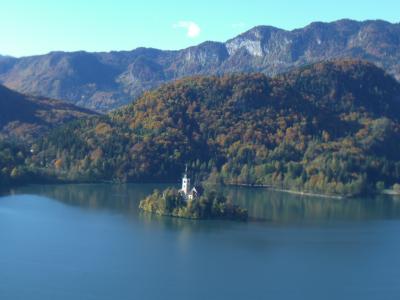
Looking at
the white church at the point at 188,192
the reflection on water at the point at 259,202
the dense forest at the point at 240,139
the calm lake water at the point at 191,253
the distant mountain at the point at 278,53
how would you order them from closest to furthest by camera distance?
the calm lake water at the point at 191,253 < the white church at the point at 188,192 < the reflection on water at the point at 259,202 < the dense forest at the point at 240,139 < the distant mountain at the point at 278,53

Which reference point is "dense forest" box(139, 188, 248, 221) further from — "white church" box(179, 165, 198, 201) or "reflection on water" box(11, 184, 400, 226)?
"reflection on water" box(11, 184, 400, 226)

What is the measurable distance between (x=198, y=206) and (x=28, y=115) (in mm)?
64835

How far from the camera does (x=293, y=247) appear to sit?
37.8 m

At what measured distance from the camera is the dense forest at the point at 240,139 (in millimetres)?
66750

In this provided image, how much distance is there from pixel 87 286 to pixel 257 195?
31.6 metres

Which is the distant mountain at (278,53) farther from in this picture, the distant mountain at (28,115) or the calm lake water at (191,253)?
the calm lake water at (191,253)

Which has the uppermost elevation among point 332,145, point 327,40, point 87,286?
point 327,40

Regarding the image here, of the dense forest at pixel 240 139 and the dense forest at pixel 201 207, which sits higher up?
the dense forest at pixel 240 139

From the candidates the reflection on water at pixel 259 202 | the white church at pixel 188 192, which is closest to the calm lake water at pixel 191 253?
the reflection on water at pixel 259 202

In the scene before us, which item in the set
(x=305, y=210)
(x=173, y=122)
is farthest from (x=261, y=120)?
(x=305, y=210)

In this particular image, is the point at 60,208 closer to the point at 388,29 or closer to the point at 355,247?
the point at 355,247

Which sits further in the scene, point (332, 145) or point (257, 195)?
point (332, 145)

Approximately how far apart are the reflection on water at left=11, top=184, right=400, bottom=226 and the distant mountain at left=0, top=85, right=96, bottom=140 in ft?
109

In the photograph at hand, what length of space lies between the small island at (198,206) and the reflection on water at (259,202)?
845 millimetres
